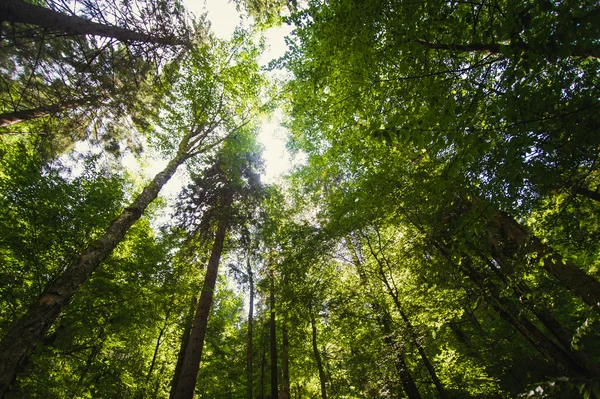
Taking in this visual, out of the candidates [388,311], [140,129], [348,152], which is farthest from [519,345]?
[140,129]

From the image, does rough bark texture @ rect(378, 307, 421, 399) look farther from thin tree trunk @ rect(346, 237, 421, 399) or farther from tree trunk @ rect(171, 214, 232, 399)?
tree trunk @ rect(171, 214, 232, 399)

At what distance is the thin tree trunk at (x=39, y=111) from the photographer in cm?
583

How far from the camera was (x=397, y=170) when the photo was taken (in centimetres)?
686

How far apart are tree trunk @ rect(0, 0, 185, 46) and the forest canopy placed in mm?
29

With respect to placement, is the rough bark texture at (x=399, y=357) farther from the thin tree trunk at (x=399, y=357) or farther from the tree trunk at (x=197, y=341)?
the tree trunk at (x=197, y=341)

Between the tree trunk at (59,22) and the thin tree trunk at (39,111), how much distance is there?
1.79 meters

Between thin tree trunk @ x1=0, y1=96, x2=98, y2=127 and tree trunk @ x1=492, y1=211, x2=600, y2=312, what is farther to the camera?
thin tree trunk @ x1=0, y1=96, x2=98, y2=127

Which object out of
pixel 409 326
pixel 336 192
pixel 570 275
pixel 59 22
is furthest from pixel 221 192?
pixel 570 275

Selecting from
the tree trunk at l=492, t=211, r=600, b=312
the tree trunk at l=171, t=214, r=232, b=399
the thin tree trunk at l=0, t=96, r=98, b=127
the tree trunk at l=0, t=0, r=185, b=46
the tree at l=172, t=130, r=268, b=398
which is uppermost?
the tree at l=172, t=130, r=268, b=398

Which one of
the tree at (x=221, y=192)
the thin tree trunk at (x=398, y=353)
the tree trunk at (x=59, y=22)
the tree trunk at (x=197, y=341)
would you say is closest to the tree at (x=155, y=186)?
the tree at (x=221, y=192)

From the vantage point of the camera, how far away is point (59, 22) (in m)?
4.04

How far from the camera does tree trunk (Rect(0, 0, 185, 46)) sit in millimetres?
3654

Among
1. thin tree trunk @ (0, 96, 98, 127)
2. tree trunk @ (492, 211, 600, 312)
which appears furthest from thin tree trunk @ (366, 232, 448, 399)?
thin tree trunk @ (0, 96, 98, 127)

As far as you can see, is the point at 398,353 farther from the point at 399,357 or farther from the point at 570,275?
the point at 570,275
